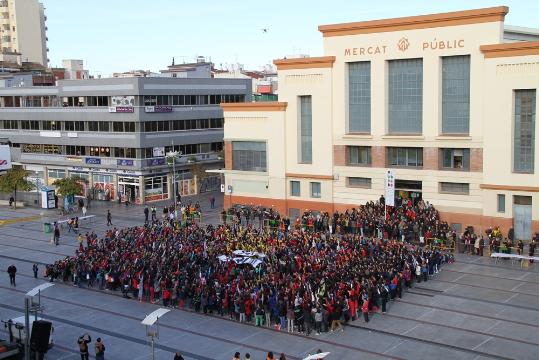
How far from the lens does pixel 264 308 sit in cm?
2883

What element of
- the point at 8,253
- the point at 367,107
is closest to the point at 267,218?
→ the point at 367,107

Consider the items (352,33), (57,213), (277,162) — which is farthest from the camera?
(57,213)

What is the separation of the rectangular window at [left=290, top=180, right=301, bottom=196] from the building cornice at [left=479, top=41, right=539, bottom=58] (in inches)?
680

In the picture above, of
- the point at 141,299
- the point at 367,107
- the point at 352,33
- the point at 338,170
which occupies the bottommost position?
the point at 141,299

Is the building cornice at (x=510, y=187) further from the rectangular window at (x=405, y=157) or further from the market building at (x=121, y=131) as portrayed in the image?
the market building at (x=121, y=131)

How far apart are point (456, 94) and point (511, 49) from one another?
4.71 m

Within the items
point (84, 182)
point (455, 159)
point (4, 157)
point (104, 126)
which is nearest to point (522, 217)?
point (455, 159)

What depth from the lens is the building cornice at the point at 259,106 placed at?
5319 cm

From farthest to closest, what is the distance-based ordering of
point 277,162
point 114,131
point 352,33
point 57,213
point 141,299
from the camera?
point 114,131
point 57,213
point 277,162
point 352,33
point 141,299

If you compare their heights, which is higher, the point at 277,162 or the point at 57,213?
the point at 277,162

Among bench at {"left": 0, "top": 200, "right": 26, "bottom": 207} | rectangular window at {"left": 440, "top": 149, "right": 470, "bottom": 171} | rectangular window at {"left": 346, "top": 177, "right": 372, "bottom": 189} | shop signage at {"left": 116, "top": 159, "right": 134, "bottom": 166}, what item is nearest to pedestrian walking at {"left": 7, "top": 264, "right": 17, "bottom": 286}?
rectangular window at {"left": 346, "top": 177, "right": 372, "bottom": 189}

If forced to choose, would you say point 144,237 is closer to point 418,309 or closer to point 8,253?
point 8,253

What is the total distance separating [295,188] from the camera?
53625mm

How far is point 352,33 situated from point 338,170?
10030 millimetres
